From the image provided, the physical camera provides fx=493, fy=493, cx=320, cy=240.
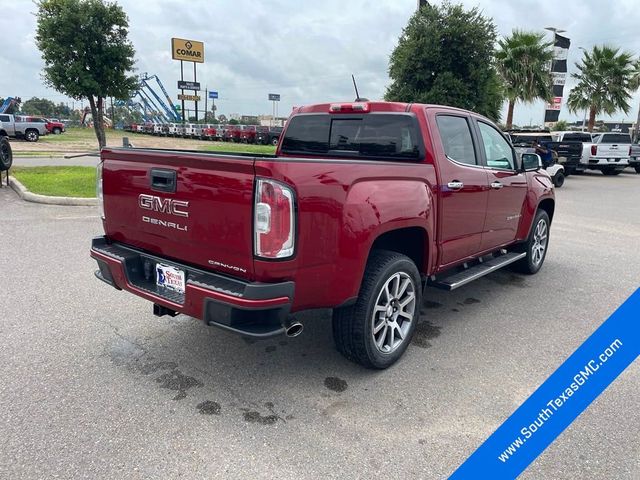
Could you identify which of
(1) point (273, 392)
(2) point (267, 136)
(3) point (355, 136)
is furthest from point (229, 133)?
(1) point (273, 392)

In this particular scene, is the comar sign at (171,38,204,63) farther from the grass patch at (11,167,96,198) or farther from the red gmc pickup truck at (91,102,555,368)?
the red gmc pickup truck at (91,102,555,368)

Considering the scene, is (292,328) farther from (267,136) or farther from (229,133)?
(229,133)

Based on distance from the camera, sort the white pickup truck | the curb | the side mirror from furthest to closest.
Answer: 1. the white pickup truck
2. the curb
3. the side mirror

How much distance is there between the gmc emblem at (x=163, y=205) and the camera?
3.01 metres

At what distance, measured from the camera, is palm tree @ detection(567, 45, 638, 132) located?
29.6 m

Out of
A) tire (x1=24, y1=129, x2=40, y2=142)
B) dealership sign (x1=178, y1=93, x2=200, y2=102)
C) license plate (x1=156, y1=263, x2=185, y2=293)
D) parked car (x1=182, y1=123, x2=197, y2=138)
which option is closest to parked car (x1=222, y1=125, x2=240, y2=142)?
parked car (x1=182, y1=123, x2=197, y2=138)

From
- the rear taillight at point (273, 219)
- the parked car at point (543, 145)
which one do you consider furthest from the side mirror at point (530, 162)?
the parked car at point (543, 145)

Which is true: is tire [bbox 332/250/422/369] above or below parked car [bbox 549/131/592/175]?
below

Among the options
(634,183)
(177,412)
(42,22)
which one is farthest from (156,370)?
(634,183)

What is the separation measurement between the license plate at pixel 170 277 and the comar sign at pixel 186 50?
6224cm

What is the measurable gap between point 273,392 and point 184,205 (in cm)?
133

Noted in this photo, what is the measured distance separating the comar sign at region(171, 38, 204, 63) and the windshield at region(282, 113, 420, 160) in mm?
60756

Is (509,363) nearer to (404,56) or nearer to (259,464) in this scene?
(259,464)

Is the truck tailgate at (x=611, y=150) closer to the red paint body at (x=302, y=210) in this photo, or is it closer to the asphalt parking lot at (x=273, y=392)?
the asphalt parking lot at (x=273, y=392)
